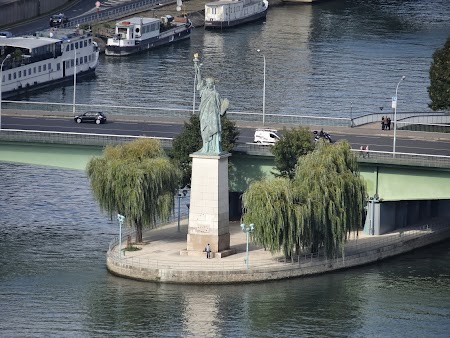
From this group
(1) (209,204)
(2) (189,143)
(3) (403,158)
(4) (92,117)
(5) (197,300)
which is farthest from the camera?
(4) (92,117)

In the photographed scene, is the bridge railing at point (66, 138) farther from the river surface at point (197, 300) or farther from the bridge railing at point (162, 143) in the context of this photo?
the river surface at point (197, 300)

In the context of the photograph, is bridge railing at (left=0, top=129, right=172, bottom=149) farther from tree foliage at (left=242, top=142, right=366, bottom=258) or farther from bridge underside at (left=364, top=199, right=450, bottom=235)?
bridge underside at (left=364, top=199, right=450, bottom=235)

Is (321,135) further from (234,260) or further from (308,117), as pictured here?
(234,260)

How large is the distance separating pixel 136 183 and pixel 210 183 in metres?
6.33

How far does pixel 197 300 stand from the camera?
11856 centimetres

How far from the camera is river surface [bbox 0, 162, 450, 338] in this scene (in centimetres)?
11294

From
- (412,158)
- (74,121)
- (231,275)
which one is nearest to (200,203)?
(231,275)

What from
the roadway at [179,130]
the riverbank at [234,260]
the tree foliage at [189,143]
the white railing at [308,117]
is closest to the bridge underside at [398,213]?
the riverbank at [234,260]

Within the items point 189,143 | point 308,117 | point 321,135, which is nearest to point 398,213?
point 321,135

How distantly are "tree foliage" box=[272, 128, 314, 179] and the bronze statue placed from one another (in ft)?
27.5

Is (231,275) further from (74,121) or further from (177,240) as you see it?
(74,121)

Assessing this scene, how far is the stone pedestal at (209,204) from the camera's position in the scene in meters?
124

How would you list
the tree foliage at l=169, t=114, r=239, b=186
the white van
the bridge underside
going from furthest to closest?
the white van → the tree foliage at l=169, t=114, r=239, b=186 → the bridge underside

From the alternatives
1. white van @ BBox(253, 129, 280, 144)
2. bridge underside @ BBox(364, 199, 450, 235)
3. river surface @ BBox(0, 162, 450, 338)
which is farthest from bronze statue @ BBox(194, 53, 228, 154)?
white van @ BBox(253, 129, 280, 144)
